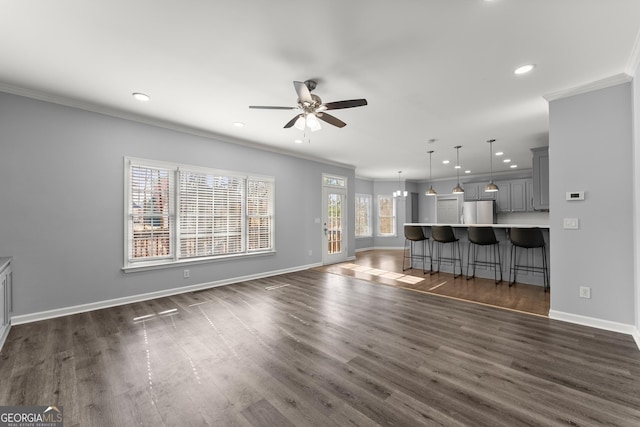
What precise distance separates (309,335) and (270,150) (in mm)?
4045

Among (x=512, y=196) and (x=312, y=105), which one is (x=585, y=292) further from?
(x=512, y=196)

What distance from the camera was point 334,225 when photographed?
7262 millimetres

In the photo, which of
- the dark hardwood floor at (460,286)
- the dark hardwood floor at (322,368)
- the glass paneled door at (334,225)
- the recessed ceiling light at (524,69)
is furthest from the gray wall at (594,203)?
the glass paneled door at (334,225)

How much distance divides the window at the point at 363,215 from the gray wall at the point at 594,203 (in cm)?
684

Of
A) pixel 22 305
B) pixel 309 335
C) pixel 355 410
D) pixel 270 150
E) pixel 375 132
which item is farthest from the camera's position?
pixel 270 150

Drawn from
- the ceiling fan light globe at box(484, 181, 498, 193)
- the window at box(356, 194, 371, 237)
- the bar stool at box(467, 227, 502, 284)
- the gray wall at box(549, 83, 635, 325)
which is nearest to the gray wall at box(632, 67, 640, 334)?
the gray wall at box(549, 83, 635, 325)

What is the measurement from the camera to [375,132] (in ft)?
15.6

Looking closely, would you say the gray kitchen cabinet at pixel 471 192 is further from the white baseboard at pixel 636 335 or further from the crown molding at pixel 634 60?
the white baseboard at pixel 636 335

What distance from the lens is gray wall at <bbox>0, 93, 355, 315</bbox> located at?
3113 millimetres

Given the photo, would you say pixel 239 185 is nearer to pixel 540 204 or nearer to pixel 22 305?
pixel 22 305

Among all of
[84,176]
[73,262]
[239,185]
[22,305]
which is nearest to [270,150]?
[239,185]

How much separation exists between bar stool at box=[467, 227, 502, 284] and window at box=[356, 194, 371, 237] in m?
4.79

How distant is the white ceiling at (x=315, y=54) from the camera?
1.95 m

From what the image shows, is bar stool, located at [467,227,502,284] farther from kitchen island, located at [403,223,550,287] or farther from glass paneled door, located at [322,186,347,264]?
glass paneled door, located at [322,186,347,264]
